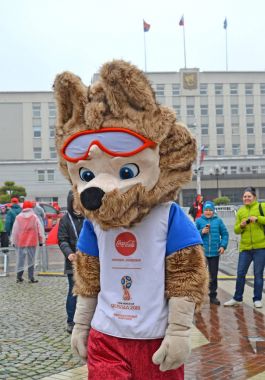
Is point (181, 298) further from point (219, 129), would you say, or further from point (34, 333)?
point (219, 129)

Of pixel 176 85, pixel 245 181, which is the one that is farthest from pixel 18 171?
pixel 245 181

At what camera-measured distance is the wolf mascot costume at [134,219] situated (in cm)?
283

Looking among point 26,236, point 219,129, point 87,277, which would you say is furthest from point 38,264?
point 219,129

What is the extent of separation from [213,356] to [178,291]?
2839mm

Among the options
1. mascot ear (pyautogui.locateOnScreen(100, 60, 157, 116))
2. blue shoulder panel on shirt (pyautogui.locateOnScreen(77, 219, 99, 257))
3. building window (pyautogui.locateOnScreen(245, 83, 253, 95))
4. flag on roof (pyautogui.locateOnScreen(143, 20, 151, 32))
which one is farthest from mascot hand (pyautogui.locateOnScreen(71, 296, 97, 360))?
building window (pyautogui.locateOnScreen(245, 83, 253, 95))

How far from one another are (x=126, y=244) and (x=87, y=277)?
39 cm

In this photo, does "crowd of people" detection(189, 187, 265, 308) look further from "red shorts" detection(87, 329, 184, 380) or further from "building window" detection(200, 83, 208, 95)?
"building window" detection(200, 83, 208, 95)

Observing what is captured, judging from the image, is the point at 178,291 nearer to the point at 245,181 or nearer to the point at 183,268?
the point at 183,268

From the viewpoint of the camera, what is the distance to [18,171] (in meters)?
67.2

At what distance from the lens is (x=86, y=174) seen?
299 cm

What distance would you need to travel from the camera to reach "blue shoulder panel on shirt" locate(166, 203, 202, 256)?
9.66ft

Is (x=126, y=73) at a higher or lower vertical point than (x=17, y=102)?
lower

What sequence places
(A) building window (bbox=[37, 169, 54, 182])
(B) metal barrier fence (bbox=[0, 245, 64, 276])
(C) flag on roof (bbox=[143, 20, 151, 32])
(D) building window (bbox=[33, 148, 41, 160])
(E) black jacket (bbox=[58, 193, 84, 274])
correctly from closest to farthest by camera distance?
(E) black jacket (bbox=[58, 193, 84, 274]), (B) metal barrier fence (bbox=[0, 245, 64, 276]), (C) flag on roof (bbox=[143, 20, 151, 32]), (A) building window (bbox=[37, 169, 54, 182]), (D) building window (bbox=[33, 148, 41, 160])

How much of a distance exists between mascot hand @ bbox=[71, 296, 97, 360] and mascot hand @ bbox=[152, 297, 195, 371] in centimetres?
54
